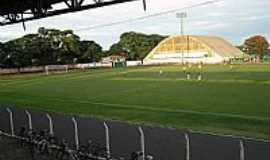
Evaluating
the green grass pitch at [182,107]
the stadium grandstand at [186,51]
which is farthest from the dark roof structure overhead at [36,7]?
the stadium grandstand at [186,51]

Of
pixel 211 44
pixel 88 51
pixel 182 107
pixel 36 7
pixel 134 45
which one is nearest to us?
pixel 36 7

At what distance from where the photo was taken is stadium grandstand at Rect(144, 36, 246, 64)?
14838cm

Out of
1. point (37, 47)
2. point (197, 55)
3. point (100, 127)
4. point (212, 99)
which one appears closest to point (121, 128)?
point (100, 127)

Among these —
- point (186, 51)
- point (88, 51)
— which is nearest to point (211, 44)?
point (186, 51)

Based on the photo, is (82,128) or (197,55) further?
(197,55)

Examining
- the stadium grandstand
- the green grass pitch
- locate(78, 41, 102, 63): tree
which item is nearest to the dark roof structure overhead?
the green grass pitch

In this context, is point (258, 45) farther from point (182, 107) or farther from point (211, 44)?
point (182, 107)

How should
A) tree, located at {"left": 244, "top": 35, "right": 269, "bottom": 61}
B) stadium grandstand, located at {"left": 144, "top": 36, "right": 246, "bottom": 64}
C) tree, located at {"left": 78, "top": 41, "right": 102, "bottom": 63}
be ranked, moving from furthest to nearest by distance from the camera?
tree, located at {"left": 244, "top": 35, "right": 269, "bottom": 61} → stadium grandstand, located at {"left": 144, "top": 36, "right": 246, "bottom": 64} → tree, located at {"left": 78, "top": 41, "right": 102, "bottom": 63}

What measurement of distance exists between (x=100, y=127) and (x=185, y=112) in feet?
35.8

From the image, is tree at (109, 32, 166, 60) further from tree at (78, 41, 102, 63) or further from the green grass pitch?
the green grass pitch

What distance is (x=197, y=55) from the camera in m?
151

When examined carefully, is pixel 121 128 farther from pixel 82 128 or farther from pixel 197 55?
pixel 197 55

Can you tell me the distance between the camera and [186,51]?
153 metres

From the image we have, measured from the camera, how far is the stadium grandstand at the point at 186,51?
5842 inches
